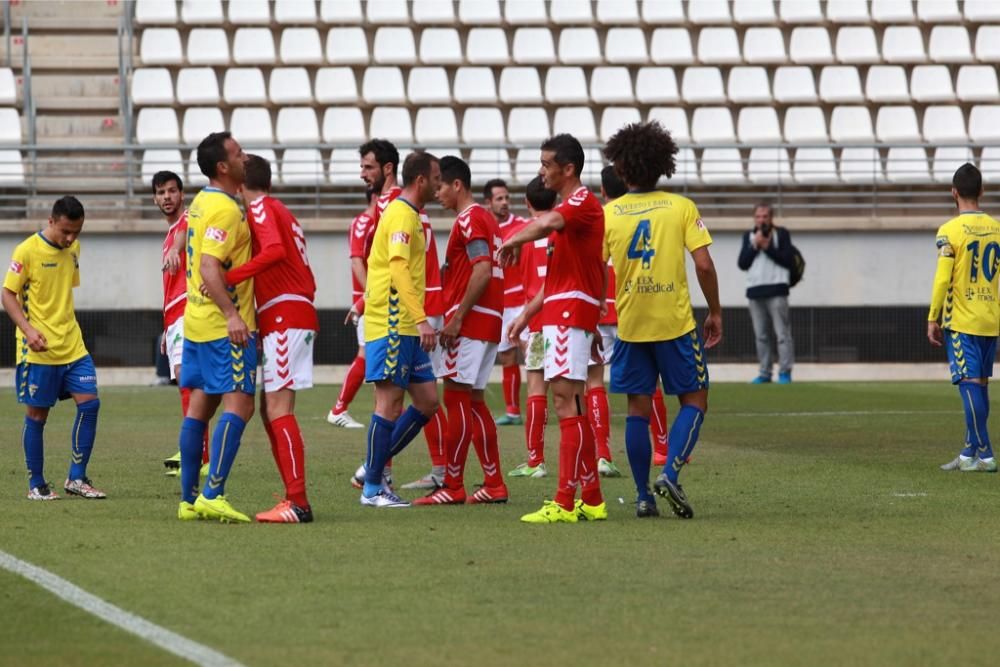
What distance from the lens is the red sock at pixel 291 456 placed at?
8.23 m

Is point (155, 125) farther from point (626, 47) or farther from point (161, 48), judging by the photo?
point (626, 47)

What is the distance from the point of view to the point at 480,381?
9.58 metres

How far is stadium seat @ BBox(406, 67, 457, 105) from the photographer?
82.0 feet

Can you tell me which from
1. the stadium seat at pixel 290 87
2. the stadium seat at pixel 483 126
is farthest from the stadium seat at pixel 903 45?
the stadium seat at pixel 290 87

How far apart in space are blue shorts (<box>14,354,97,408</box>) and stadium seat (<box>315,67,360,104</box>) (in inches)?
605

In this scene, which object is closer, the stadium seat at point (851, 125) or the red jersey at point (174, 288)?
the red jersey at point (174, 288)

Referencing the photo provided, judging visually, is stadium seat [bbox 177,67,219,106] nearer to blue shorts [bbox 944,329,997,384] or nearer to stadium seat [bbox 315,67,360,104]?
stadium seat [bbox 315,67,360,104]

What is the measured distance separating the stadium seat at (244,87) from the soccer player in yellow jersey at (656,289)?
16991 mm

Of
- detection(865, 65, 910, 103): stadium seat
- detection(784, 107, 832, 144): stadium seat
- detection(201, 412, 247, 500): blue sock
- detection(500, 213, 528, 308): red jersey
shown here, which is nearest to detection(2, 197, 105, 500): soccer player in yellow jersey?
detection(201, 412, 247, 500): blue sock

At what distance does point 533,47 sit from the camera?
84.4ft

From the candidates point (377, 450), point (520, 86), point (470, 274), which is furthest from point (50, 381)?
point (520, 86)

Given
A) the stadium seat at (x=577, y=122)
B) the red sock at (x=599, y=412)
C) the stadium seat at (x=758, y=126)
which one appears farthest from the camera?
the stadium seat at (x=758, y=126)

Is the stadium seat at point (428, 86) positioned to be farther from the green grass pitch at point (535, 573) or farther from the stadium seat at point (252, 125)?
the green grass pitch at point (535, 573)

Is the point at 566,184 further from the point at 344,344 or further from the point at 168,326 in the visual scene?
the point at 344,344
